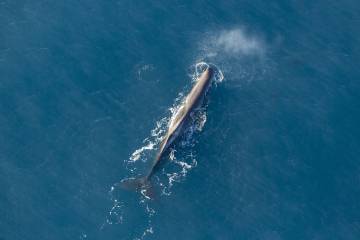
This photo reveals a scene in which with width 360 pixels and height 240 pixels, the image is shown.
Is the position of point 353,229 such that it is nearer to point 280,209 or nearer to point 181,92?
point 280,209

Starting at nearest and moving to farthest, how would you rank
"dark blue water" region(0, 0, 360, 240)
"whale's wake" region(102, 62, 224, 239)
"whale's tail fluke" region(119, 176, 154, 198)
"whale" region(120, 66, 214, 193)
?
"whale's wake" region(102, 62, 224, 239) → "dark blue water" region(0, 0, 360, 240) → "whale's tail fluke" region(119, 176, 154, 198) → "whale" region(120, 66, 214, 193)

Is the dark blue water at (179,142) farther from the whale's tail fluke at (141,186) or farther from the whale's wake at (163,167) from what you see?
the whale's tail fluke at (141,186)

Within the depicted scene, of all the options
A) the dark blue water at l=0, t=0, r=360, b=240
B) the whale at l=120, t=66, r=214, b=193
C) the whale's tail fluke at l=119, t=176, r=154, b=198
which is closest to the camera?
the dark blue water at l=0, t=0, r=360, b=240

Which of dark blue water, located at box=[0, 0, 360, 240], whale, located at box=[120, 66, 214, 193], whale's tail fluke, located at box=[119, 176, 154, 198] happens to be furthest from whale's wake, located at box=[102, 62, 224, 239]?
whale, located at box=[120, 66, 214, 193]

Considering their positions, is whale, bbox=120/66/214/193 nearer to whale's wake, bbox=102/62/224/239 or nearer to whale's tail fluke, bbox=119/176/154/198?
whale's tail fluke, bbox=119/176/154/198

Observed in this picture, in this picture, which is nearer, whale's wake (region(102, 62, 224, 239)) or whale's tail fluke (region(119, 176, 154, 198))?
whale's wake (region(102, 62, 224, 239))

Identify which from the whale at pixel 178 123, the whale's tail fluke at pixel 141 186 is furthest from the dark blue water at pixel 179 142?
the whale at pixel 178 123
